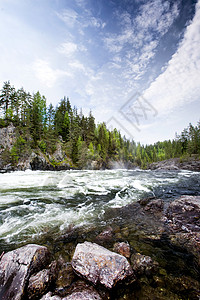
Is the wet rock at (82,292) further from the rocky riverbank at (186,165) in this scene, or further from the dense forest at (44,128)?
the rocky riverbank at (186,165)

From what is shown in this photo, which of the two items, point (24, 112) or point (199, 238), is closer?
point (199, 238)

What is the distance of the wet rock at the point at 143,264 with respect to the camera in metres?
2.75

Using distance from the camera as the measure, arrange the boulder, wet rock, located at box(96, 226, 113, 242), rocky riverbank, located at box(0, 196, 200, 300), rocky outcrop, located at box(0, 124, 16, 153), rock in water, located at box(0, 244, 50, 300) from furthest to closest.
Answer: rocky outcrop, located at box(0, 124, 16, 153)
wet rock, located at box(96, 226, 113, 242)
rocky riverbank, located at box(0, 196, 200, 300)
rock in water, located at box(0, 244, 50, 300)
the boulder

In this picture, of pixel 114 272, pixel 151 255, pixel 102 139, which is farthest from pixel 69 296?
pixel 102 139

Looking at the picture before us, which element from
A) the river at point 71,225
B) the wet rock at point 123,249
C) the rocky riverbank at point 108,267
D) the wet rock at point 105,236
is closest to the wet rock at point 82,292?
the rocky riverbank at point 108,267

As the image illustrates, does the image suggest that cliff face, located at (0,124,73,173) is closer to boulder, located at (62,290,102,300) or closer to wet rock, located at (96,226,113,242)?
wet rock, located at (96,226,113,242)

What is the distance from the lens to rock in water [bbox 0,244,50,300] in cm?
214

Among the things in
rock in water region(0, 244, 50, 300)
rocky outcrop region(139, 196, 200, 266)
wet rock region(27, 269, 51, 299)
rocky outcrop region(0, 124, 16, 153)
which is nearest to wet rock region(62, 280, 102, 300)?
wet rock region(27, 269, 51, 299)

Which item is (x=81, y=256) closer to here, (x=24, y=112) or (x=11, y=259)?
(x=11, y=259)

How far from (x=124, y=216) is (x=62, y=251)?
3.13 metres

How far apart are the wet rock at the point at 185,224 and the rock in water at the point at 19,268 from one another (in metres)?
A: 3.90

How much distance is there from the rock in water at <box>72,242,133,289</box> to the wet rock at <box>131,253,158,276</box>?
1.38 feet

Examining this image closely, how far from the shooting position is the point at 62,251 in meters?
3.46

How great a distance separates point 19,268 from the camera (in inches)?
96.9
